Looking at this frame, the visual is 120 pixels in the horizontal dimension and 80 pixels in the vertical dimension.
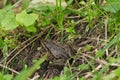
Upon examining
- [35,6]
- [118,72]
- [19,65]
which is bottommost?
[19,65]

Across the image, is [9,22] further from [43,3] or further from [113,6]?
[113,6]

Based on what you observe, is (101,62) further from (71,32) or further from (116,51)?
(71,32)

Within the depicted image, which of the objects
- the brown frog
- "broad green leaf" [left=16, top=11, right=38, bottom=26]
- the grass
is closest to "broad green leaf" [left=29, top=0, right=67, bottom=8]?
the grass

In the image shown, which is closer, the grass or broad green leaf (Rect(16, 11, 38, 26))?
the grass

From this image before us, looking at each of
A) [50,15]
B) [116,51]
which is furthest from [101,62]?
[50,15]

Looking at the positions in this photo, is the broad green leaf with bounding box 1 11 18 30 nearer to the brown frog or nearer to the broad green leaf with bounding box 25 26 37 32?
the broad green leaf with bounding box 25 26 37 32

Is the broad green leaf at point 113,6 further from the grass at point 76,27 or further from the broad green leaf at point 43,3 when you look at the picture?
the broad green leaf at point 43,3

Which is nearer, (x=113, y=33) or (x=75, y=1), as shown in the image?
(x=113, y=33)
